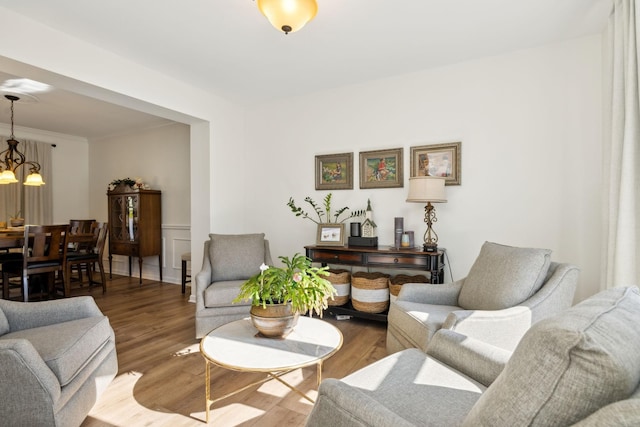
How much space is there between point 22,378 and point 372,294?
2.48 m

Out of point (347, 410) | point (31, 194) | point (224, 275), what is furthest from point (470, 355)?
point (31, 194)

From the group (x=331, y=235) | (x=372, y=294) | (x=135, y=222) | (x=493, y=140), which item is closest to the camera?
(x=493, y=140)

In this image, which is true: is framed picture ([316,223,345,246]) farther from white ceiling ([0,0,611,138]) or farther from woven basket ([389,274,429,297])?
white ceiling ([0,0,611,138])

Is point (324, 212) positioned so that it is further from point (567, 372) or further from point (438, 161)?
point (567, 372)

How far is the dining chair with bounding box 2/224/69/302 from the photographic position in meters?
3.64

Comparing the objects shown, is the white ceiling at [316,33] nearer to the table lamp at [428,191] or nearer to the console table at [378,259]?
the table lamp at [428,191]

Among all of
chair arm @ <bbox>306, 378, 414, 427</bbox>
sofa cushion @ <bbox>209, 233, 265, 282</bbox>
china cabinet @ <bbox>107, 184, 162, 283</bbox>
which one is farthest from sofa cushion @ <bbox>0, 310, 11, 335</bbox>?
china cabinet @ <bbox>107, 184, 162, 283</bbox>

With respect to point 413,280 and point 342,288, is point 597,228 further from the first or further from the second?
point 342,288

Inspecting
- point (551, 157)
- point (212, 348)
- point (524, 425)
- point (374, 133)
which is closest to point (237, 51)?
point (374, 133)

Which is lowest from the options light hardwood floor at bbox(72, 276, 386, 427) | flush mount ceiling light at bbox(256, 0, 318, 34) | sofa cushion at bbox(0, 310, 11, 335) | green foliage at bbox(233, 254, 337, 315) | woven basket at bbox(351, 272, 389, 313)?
light hardwood floor at bbox(72, 276, 386, 427)

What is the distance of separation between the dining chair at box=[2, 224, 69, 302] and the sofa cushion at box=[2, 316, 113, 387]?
2.34m

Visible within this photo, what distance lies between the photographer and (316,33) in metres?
2.65

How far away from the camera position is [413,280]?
3.13 m

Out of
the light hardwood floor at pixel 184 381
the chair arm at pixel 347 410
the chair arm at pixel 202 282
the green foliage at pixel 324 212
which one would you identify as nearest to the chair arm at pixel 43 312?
the light hardwood floor at pixel 184 381
